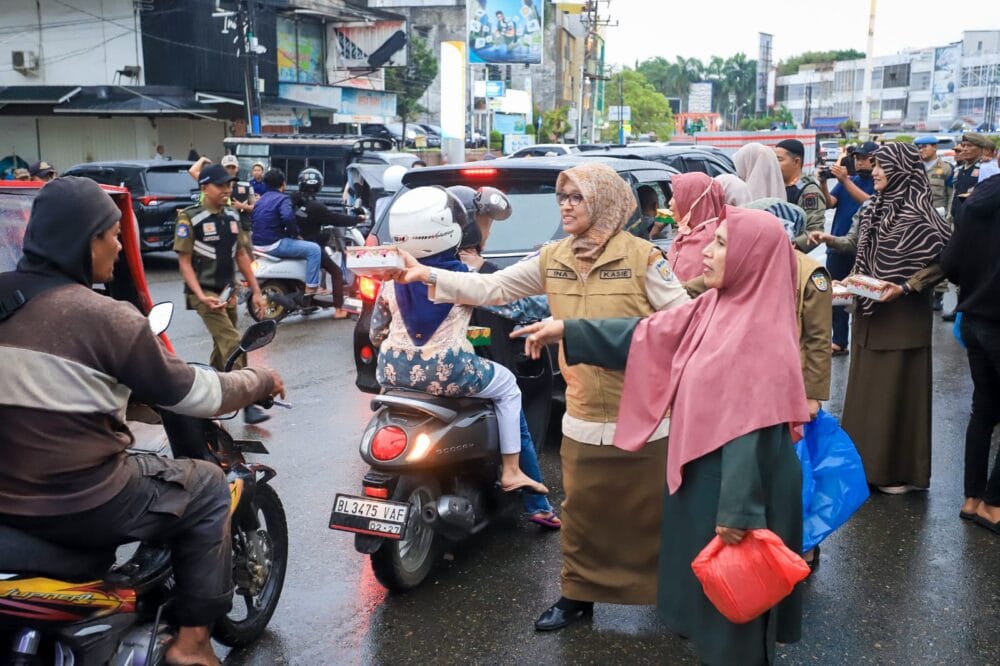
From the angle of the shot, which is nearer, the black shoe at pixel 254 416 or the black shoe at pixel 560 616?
the black shoe at pixel 560 616

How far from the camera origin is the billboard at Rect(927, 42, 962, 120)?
10606 centimetres

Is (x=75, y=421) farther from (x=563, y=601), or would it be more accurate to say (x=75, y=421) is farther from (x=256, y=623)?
(x=563, y=601)

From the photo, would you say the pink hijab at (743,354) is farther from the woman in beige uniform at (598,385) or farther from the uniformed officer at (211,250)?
the uniformed officer at (211,250)

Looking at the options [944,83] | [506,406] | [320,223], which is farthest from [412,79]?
[944,83]

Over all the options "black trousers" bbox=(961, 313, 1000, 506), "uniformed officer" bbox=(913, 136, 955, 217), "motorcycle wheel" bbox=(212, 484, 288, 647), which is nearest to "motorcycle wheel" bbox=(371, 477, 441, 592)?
"motorcycle wheel" bbox=(212, 484, 288, 647)

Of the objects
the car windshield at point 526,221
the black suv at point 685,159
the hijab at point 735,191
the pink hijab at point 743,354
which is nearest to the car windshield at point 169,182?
the black suv at point 685,159

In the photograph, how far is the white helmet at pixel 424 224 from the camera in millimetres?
Answer: 4223

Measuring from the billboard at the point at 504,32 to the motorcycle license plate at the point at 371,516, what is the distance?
48126mm

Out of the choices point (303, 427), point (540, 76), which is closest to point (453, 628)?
point (303, 427)

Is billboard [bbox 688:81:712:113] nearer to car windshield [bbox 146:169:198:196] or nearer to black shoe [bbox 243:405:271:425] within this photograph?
car windshield [bbox 146:169:198:196]

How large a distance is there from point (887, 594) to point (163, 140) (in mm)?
Result: 30732

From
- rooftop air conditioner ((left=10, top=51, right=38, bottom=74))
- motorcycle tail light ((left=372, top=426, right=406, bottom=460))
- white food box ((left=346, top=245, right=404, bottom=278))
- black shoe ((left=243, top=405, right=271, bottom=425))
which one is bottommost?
black shoe ((left=243, top=405, right=271, bottom=425))

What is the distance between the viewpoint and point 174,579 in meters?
3.28

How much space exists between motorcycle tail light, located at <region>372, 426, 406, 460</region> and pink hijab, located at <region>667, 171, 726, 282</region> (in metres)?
1.65
